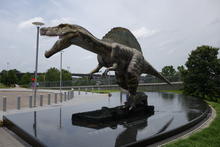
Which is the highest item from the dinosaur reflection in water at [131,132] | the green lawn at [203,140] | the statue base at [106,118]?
the statue base at [106,118]

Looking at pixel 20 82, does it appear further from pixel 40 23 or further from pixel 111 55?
pixel 111 55

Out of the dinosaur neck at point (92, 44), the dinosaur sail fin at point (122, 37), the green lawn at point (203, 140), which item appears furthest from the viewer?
the dinosaur sail fin at point (122, 37)

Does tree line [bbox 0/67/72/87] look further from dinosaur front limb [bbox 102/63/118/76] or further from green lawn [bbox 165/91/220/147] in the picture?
green lawn [bbox 165/91/220/147]

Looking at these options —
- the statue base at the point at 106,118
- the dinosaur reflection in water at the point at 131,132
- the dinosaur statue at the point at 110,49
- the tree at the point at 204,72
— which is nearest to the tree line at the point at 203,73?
the tree at the point at 204,72

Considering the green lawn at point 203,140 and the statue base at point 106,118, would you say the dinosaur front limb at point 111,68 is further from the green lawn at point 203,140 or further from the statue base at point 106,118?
the green lawn at point 203,140

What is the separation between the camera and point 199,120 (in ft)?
20.5

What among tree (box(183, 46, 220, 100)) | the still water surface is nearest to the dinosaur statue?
the still water surface

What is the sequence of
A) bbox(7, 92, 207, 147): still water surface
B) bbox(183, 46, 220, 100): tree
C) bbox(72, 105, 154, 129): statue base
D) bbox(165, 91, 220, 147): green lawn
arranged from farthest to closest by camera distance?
bbox(183, 46, 220, 100): tree < bbox(72, 105, 154, 129): statue base < bbox(165, 91, 220, 147): green lawn < bbox(7, 92, 207, 147): still water surface

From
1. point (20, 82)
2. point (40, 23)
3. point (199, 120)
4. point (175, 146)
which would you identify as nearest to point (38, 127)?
point (175, 146)

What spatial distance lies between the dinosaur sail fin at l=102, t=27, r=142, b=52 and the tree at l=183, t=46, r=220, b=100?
9.62 metres

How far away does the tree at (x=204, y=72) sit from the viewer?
15.1m

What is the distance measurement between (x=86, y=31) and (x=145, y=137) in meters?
3.22

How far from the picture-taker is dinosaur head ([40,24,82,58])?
5.28 meters

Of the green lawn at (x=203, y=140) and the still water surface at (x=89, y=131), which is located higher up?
the still water surface at (x=89, y=131)
